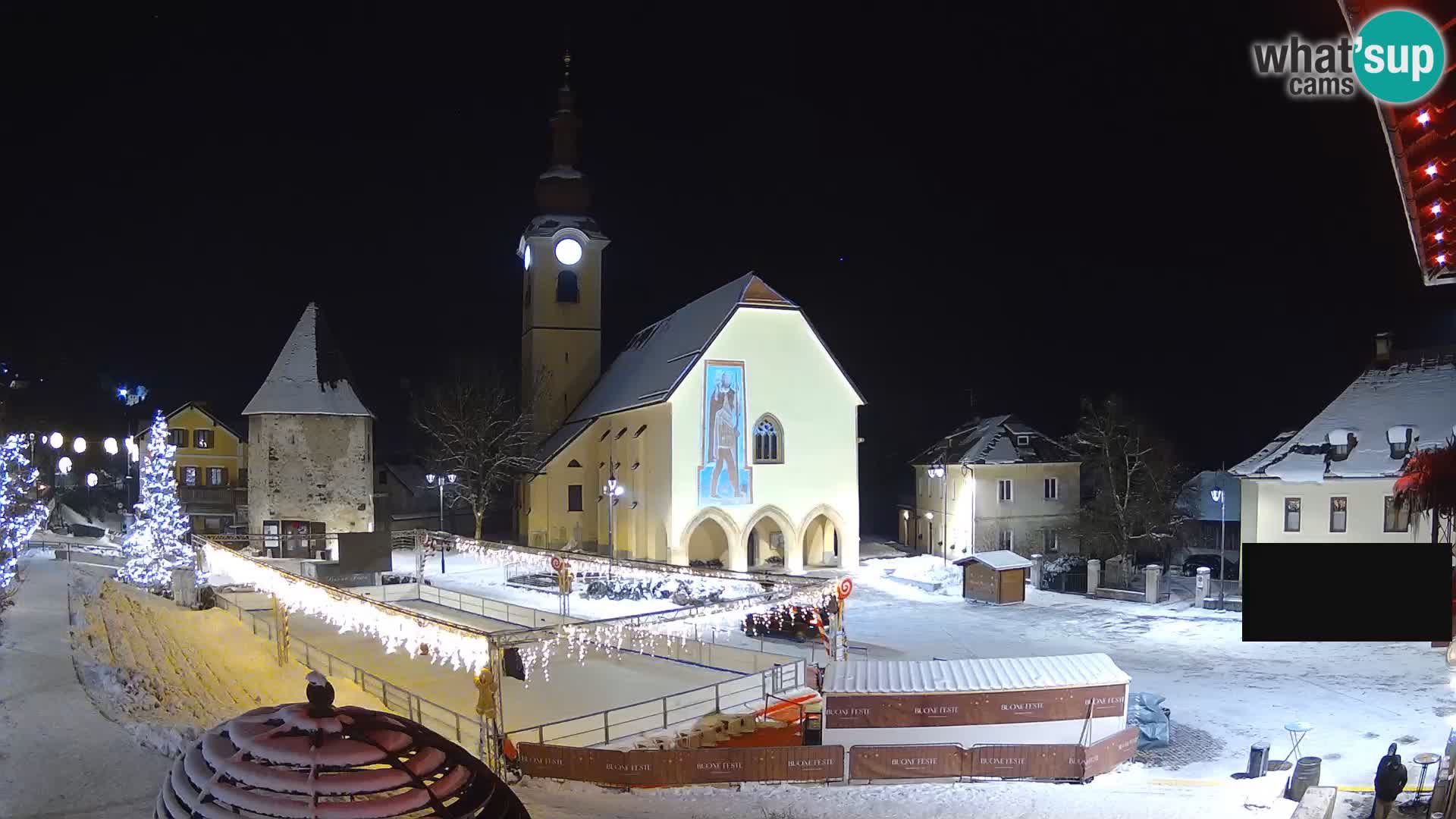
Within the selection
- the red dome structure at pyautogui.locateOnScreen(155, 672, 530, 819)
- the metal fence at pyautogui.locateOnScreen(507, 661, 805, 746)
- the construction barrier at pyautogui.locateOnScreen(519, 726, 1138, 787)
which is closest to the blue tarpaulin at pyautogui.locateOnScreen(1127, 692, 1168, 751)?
the construction barrier at pyautogui.locateOnScreen(519, 726, 1138, 787)

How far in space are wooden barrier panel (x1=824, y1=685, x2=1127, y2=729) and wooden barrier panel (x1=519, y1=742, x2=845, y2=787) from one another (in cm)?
133

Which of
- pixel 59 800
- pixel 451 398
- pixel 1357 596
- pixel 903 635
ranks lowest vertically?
pixel 903 635

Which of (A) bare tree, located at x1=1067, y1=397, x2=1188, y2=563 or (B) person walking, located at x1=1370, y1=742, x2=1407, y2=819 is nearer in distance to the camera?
(B) person walking, located at x1=1370, y1=742, x2=1407, y2=819

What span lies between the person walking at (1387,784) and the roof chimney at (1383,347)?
27.2 metres

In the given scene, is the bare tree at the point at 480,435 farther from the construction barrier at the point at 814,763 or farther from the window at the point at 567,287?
the construction barrier at the point at 814,763

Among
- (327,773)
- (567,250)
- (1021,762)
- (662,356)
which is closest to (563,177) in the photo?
(567,250)

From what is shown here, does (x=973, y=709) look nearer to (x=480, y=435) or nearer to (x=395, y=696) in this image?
(x=395, y=696)

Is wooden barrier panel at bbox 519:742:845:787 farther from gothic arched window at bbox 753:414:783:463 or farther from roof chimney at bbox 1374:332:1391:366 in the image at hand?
roof chimney at bbox 1374:332:1391:366

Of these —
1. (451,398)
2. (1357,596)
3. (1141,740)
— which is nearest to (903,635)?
(1141,740)

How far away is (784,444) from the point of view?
38250 mm

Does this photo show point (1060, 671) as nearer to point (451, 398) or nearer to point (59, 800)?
point (59, 800)

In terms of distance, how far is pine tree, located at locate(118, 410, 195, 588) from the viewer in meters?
28.1

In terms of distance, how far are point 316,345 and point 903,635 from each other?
29075 millimetres

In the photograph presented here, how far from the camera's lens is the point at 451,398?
47.8 m
